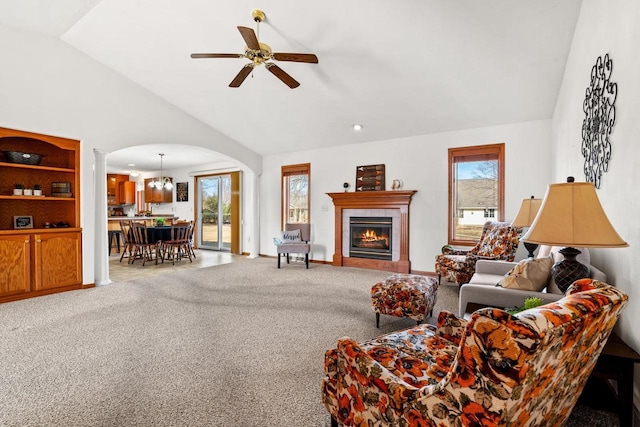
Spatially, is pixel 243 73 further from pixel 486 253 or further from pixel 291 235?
pixel 486 253

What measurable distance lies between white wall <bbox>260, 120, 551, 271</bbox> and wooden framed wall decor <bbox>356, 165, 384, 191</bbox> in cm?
12

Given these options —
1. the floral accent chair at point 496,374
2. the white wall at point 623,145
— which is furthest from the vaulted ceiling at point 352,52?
the floral accent chair at point 496,374

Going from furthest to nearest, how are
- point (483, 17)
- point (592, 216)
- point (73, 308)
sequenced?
point (73, 308)
point (483, 17)
point (592, 216)

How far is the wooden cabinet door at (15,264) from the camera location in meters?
4.02

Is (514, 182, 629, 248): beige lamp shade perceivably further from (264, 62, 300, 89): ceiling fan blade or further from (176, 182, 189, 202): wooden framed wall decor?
(176, 182, 189, 202): wooden framed wall decor

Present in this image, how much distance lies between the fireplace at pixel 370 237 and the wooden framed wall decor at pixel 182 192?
6.01m

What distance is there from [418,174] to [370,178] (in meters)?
0.93

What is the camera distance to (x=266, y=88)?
16.4 ft

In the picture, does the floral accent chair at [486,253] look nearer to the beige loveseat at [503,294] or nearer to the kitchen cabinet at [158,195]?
the beige loveseat at [503,294]

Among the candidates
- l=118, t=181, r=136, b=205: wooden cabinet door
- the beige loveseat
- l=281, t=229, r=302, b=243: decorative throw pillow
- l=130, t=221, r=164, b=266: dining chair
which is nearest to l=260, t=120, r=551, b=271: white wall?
l=281, t=229, r=302, b=243: decorative throw pillow

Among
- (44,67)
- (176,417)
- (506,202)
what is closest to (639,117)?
(176,417)

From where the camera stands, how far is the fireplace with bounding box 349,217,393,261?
612 centimetres

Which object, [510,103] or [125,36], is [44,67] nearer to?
[125,36]

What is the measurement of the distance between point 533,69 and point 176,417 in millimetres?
4813
